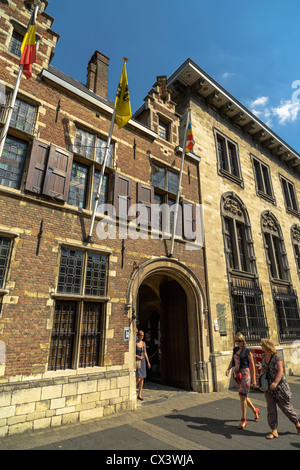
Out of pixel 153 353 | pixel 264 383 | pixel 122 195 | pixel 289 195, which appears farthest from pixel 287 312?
pixel 122 195

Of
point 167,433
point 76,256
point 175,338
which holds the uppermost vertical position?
point 76,256

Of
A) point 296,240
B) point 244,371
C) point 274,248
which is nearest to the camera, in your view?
point 244,371

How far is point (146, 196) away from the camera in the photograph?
876cm

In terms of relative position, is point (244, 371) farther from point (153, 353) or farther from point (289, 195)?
point (289, 195)

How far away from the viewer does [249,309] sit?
11180 mm

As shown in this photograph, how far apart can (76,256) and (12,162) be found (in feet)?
9.24

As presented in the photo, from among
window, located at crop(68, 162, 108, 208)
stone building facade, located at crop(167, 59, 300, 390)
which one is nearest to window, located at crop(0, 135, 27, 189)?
window, located at crop(68, 162, 108, 208)

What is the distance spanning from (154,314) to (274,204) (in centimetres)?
995

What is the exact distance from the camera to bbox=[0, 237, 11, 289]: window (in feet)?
17.7

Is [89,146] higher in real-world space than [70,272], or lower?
higher

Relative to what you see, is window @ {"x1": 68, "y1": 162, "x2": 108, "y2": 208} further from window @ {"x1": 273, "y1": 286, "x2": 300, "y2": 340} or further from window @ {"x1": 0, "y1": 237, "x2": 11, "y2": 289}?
window @ {"x1": 273, "y1": 286, "x2": 300, "y2": 340}

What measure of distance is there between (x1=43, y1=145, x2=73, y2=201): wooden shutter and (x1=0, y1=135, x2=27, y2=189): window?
0.65 meters

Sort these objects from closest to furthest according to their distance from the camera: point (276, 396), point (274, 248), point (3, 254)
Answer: point (276, 396)
point (3, 254)
point (274, 248)

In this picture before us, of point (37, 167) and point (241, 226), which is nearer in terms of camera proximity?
point (37, 167)
